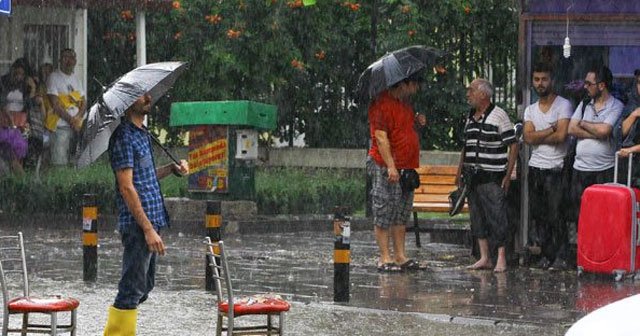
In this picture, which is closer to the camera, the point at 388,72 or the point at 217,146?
the point at 388,72

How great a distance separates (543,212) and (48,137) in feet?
35.7

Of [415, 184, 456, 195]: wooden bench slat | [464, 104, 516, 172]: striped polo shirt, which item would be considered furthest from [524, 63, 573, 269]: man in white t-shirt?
[415, 184, 456, 195]: wooden bench slat

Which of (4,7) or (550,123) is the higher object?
(4,7)

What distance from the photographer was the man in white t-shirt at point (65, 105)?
26.0 metres

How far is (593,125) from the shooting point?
53.5 ft

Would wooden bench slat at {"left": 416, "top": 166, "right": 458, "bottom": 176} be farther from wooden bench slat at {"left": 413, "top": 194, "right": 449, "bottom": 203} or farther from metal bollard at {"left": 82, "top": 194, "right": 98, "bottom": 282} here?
metal bollard at {"left": 82, "top": 194, "right": 98, "bottom": 282}

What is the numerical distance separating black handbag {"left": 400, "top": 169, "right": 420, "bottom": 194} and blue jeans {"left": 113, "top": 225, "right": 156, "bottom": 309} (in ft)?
19.3

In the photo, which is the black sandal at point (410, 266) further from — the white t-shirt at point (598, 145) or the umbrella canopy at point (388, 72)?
the white t-shirt at point (598, 145)

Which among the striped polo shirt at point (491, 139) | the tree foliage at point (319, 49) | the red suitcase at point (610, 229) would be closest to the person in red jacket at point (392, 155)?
the striped polo shirt at point (491, 139)

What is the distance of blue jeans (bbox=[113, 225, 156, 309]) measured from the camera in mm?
10656

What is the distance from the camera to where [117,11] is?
27.5 metres

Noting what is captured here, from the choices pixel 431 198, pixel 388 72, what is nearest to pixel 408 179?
pixel 388 72

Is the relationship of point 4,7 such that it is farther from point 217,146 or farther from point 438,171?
point 217,146

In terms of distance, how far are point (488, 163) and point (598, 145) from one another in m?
1.05
